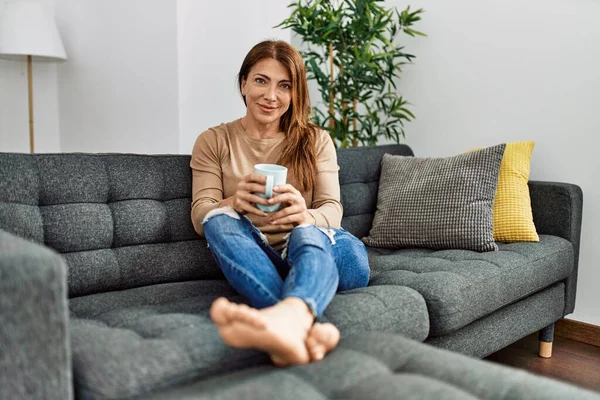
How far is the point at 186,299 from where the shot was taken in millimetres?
1694

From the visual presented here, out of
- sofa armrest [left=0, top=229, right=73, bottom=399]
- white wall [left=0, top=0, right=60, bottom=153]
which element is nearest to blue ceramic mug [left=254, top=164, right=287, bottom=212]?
sofa armrest [left=0, top=229, right=73, bottom=399]

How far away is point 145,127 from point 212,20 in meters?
0.74

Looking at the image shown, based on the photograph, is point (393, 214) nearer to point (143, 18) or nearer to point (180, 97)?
point (180, 97)

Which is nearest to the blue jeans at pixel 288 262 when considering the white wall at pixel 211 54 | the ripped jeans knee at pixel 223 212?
the ripped jeans knee at pixel 223 212

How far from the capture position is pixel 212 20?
3.62 m

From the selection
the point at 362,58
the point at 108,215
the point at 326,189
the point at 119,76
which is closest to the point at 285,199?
the point at 326,189

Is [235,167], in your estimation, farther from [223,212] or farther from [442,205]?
[442,205]

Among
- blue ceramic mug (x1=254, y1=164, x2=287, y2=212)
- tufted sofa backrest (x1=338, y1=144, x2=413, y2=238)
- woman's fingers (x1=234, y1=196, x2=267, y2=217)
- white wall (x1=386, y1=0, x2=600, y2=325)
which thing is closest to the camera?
blue ceramic mug (x1=254, y1=164, x2=287, y2=212)

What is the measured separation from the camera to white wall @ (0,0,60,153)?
4.12 metres

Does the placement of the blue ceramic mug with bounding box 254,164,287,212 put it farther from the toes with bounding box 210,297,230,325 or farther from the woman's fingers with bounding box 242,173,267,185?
the toes with bounding box 210,297,230,325

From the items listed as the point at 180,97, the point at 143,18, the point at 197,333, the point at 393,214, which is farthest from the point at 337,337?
the point at 143,18

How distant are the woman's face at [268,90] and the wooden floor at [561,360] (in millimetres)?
1345

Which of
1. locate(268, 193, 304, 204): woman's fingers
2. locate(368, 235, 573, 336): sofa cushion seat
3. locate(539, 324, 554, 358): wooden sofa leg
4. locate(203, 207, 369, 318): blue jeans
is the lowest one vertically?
locate(539, 324, 554, 358): wooden sofa leg

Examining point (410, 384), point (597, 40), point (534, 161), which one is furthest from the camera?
point (534, 161)
